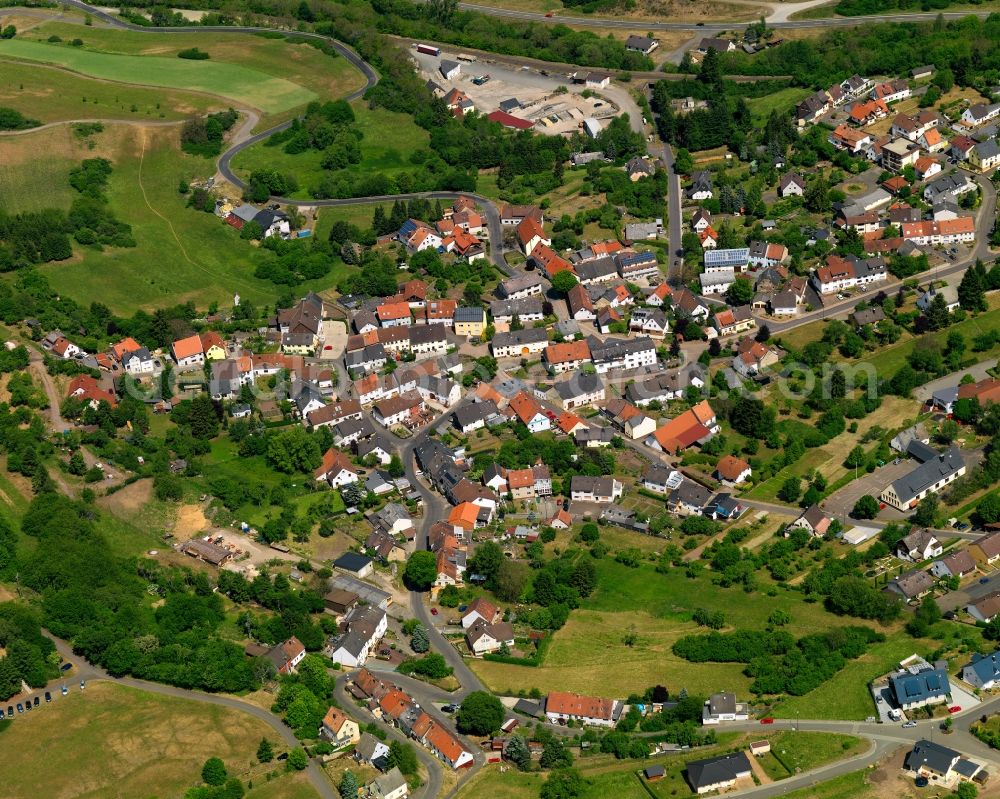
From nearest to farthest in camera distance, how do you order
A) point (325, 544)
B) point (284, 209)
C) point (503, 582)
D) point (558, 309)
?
point (503, 582)
point (325, 544)
point (558, 309)
point (284, 209)

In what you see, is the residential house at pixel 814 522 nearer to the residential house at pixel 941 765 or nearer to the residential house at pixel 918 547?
the residential house at pixel 918 547

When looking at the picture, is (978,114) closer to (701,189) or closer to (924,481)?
(701,189)

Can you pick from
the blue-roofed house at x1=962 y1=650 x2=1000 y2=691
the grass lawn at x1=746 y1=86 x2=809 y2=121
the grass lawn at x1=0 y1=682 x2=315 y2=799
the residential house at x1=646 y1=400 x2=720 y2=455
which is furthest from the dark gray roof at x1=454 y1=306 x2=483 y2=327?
the blue-roofed house at x1=962 y1=650 x2=1000 y2=691

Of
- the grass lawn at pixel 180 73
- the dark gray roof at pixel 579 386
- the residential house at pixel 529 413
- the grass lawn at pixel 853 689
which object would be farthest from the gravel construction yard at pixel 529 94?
the grass lawn at pixel 853 689

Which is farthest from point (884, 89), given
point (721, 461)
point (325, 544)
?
point (325, 544)

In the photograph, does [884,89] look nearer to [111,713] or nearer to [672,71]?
[672,71]

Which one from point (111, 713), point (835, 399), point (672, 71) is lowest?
point (111, 713)
